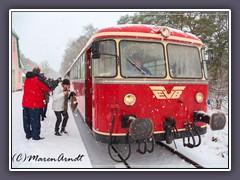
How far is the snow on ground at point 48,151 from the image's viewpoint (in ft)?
16.3

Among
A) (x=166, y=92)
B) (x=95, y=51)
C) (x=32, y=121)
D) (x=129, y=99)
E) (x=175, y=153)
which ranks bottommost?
(x=175, y=153)

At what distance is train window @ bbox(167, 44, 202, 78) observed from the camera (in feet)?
17.0

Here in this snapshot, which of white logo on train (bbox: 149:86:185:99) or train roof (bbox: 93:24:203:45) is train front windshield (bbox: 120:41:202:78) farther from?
white logo on train (bbox: 149:86:185:99)

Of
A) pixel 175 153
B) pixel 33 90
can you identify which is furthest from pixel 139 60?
pixel 33 90

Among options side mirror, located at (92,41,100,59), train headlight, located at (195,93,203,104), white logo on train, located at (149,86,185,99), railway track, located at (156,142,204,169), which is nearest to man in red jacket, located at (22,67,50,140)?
side mirror, located at (92,41,100,59)

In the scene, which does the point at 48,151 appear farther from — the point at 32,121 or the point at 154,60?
the point at 154,60

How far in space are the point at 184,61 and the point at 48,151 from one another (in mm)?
3636

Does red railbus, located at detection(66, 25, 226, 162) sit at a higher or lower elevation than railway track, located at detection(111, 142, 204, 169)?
higher

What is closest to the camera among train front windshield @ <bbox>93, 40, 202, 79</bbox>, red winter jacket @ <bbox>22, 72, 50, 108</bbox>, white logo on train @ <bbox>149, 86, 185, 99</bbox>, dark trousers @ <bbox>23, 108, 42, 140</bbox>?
train front windshield @ <bbox>93, 40, 202, 79</bbox>

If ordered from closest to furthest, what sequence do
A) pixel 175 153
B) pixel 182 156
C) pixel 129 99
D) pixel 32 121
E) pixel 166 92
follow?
pixel 129 99 < pixel 166 92 < pixel 182 156 < pixel 175 153 < pixel 32 121

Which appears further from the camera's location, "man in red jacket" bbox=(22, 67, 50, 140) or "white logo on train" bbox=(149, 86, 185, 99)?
"man in red jacket" bbox=(22, 67, 50, 140)

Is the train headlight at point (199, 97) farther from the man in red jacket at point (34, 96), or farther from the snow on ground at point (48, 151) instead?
the man in red jacket at point (34, 96)

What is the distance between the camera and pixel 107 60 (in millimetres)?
4898

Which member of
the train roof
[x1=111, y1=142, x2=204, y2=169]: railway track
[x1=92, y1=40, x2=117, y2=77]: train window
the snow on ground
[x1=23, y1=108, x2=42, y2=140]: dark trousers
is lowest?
[x1=111, y1=142, x2=204, y2=169]: railway track
